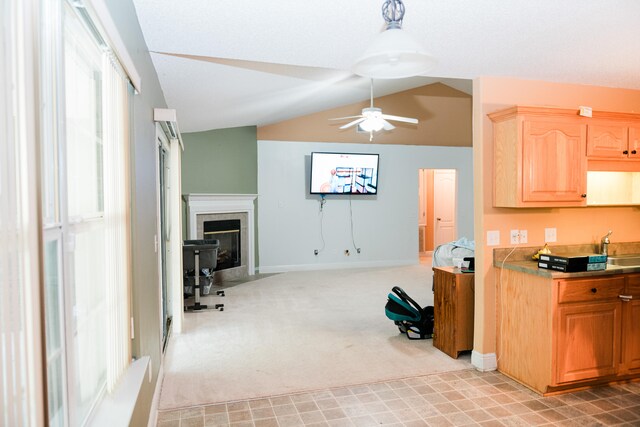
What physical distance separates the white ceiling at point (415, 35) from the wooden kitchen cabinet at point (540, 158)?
0.39 m

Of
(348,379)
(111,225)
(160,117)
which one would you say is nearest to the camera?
(111,225)

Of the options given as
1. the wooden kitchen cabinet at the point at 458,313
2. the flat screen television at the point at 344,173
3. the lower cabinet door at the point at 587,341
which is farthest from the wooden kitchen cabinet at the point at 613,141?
the flat screen television at the point at 344,173

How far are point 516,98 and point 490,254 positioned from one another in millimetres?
1272

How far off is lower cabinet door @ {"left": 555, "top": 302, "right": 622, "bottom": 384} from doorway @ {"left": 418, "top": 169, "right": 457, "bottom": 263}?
23.7ft

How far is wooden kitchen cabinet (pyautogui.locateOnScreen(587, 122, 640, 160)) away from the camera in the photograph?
10.9 ft

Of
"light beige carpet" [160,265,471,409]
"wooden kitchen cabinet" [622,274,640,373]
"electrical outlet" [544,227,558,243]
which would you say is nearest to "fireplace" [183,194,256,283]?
"light beige carpet" [160,265,471,409]

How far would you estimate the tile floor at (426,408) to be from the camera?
8.63 feet

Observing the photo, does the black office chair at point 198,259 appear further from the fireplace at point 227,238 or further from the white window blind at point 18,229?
the white window blind at point 18,229

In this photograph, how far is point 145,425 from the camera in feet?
7.18

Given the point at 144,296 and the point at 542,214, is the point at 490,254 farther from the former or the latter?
the point at 144,296

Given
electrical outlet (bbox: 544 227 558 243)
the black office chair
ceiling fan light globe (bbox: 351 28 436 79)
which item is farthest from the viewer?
the black office chair

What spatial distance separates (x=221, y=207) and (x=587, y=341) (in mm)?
5492

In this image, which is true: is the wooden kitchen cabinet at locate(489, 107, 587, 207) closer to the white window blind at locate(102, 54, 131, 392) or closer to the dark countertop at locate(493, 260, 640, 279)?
the dark countertop at locate(493, 260, 640, 279)

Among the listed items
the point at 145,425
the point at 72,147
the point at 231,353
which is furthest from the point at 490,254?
the point at 72,147
